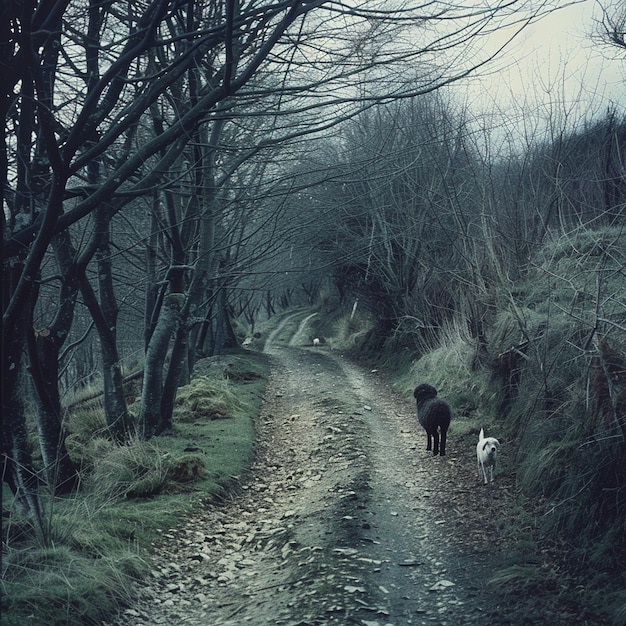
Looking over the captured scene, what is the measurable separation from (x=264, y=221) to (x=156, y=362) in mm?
3034

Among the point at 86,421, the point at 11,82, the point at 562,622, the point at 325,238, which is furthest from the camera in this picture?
the point at 325,238

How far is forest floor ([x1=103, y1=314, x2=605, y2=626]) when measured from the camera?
544 centimetres

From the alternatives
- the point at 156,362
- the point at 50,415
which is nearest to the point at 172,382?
the point at 156,362

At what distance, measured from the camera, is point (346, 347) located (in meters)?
27.9

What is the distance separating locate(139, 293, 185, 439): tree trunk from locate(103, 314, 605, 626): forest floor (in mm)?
1916

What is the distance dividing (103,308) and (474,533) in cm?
672

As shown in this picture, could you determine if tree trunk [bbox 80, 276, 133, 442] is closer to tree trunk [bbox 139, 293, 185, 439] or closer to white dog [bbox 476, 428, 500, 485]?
tree trunk [bbox 139, 293, 185, 439]

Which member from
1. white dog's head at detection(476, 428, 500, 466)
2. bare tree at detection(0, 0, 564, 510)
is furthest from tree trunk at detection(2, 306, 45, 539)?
white dog's head at detection(476, 428, 500, 466)

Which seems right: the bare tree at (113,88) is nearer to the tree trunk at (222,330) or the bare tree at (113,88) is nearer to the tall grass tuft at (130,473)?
the tall grass tuft at (130,473)

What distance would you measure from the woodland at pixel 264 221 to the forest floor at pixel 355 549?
0.72 metres

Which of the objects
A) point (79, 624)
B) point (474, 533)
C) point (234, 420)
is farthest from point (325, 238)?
point (79, 624)

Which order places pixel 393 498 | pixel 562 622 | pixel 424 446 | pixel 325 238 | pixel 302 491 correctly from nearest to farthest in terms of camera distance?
pixel 562 622
pixel 393 498
pixel 302 491
pixel 424 446
pixel 325 238

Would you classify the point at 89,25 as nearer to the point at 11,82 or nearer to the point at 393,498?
the point at 11,82

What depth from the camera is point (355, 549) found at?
6.59 meters
